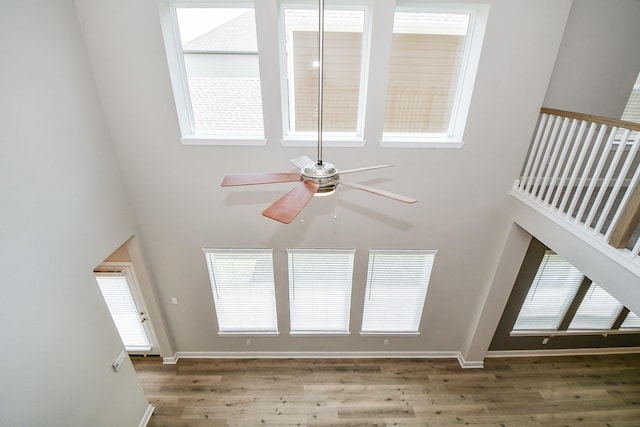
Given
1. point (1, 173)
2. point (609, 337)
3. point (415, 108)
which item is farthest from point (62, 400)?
point (609, 337)

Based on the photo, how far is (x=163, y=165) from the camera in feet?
11.8

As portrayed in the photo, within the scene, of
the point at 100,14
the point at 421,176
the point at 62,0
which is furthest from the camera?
the point at 421,176

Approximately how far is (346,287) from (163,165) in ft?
10.2

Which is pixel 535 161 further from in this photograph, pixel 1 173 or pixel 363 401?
pixel 1 173

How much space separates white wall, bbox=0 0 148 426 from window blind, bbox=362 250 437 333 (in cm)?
347

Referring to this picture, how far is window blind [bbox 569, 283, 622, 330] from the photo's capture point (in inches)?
187

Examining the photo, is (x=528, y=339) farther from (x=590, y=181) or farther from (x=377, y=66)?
(x=377, y=66)

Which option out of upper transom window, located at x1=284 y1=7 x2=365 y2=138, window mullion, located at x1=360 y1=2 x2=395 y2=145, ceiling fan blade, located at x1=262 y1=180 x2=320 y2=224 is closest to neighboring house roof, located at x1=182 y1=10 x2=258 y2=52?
upper transom window, located at x1=284 y1=7 x2=365 y2=138

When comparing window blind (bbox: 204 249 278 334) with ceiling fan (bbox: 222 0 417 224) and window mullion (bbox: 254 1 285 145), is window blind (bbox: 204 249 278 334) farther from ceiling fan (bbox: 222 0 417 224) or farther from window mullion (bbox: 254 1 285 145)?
ceiling fan (bbox: 222 0 417 224)

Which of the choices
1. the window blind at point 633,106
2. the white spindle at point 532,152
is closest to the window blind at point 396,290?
the white spindle at point 532,152

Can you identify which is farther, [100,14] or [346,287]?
[346,287]

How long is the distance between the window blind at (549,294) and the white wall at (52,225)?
6112mm

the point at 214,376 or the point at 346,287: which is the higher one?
the point at 346,287

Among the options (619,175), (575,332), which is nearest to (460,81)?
(619,175)
